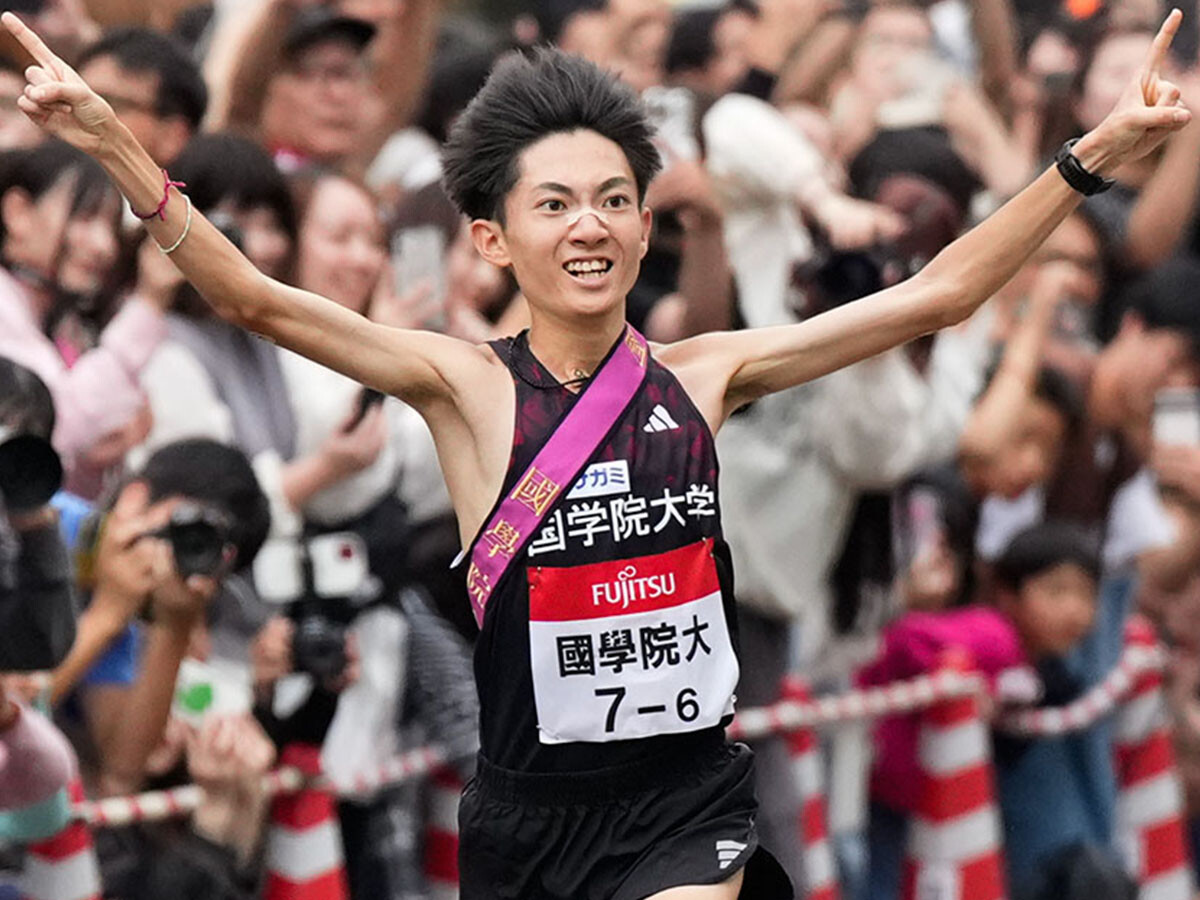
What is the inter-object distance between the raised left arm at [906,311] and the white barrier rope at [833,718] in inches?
44.3

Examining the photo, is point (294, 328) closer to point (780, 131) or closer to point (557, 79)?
point (557, 79)

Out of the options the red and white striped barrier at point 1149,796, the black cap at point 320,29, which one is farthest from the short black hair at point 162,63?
the red and white striped barrier at point 1149,796

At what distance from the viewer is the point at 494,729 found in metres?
5.27

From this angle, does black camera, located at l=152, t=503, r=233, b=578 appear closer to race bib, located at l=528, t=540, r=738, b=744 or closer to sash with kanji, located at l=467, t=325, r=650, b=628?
sash with kanji, located at l=467, t=325, r=650, b=628

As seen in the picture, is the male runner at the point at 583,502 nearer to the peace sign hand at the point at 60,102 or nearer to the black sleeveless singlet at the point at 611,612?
the black sleeveless singlet at the point at 611,612

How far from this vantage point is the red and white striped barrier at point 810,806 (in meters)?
7.97

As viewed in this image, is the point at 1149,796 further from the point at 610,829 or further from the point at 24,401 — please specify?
the point at 24,401

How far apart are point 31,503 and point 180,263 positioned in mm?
719

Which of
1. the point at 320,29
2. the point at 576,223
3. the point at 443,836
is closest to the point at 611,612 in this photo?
the point at 576,223

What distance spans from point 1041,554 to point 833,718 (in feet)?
4.18

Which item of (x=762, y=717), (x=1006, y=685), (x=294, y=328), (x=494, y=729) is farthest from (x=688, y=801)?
(x=1006, y=685)

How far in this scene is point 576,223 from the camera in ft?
16.9

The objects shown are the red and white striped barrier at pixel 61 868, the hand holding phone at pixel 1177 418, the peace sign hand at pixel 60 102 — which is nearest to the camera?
the peace sign hand at pixel 60 102

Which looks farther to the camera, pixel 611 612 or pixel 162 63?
pixel 162 63
